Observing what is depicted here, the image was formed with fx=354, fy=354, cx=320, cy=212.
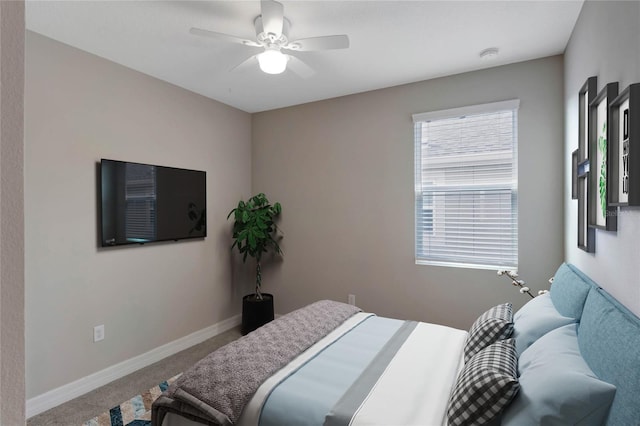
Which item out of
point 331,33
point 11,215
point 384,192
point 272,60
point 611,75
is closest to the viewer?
point 11,215

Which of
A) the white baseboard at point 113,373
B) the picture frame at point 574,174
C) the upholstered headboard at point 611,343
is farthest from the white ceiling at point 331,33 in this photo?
the white baseboard at point 113,373

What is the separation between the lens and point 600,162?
5.47 ft

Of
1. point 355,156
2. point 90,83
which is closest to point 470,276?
point 355,156

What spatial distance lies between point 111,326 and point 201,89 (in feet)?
7.83

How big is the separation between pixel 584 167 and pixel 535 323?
3.25 feet

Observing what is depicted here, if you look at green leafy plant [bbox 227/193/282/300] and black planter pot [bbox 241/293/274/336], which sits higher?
green leafy plant [bbox 227/193/282/300]

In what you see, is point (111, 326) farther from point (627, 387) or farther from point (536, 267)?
point (536, 267)

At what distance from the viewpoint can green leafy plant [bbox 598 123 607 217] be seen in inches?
60.4

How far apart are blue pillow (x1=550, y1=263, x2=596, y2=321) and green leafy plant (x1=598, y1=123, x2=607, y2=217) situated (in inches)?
14.3

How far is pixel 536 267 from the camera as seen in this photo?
3002 millimetres

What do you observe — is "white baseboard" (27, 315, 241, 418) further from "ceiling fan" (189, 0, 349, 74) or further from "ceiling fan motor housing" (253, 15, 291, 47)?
"ceiling fan motor housing" (253, 15, 291, 47)

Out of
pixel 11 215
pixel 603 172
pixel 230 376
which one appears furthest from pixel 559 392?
pixel 11 215

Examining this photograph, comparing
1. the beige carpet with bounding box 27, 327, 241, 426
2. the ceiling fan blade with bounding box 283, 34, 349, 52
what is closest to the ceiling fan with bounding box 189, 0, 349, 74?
the ceiling fan blade with bounding box 283, 34, 349, 52

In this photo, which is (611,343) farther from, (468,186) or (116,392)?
(116,392)
